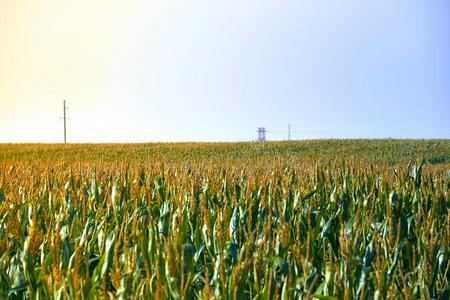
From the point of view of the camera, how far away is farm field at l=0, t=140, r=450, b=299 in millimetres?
3287

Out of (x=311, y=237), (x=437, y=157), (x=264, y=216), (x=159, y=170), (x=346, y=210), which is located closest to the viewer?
(x=311, y=237)

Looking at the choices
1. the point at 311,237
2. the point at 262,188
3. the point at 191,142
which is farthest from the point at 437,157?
the point at 311,237

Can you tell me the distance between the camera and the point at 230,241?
4254 millimetres

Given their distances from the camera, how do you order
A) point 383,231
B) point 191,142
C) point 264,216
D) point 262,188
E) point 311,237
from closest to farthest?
point 311,237, point 383,231, point 264,216, point 262,188, point 191,142

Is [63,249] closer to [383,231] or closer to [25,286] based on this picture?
[25,286]

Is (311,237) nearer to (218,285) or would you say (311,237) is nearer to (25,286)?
(218,285)

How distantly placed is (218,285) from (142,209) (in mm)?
3369

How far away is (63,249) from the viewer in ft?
13.9

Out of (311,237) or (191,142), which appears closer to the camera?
(311,237)

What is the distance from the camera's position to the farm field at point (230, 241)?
3.29m

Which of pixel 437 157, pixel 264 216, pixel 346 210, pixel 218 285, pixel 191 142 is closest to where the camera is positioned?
pixel 218 285

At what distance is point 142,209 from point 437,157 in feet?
98.8

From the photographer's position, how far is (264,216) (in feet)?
20.8

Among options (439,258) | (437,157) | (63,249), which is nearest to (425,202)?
(439,258)
